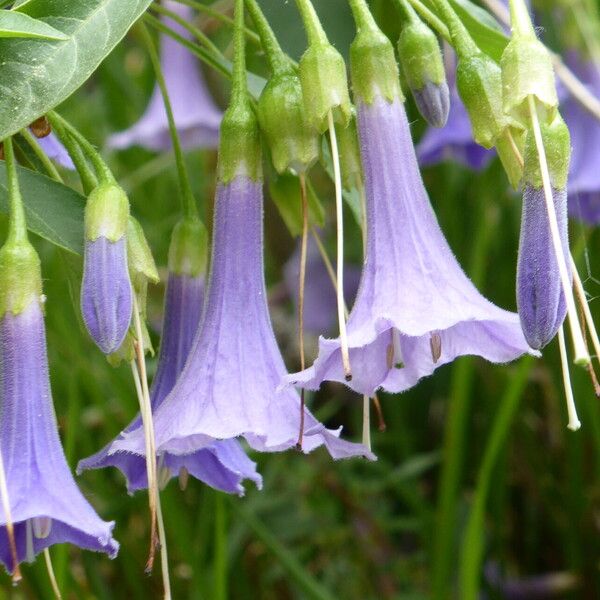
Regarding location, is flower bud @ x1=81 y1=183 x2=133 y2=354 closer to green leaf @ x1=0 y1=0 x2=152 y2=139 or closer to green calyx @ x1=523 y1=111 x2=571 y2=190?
green leaf @ x1=0 y1=0 x2=152 y2=139

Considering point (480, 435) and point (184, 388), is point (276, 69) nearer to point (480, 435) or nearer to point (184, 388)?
point (184, 388)

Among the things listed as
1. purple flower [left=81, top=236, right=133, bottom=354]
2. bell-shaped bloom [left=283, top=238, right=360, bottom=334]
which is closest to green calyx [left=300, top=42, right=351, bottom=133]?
purple flower [left=81, top=236, right=133, bottom=354]

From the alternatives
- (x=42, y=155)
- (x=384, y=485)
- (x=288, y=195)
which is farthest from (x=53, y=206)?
(x=384, y=485)

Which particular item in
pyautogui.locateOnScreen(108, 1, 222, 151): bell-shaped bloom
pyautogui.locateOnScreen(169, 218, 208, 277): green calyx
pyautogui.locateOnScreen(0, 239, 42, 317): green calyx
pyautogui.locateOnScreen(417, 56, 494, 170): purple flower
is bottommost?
pyautogui.locateOnScreen(0, 239, 42, 317): green calyx

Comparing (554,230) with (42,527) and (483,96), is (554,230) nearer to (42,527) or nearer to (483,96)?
(483,96)

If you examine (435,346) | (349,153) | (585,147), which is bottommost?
(435,346)

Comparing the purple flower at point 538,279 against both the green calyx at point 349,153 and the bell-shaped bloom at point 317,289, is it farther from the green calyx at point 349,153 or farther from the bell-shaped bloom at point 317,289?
the bell-shaped bloom at point 317,289

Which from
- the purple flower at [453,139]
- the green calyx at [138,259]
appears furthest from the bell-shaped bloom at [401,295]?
the purple flower at [453,139]
